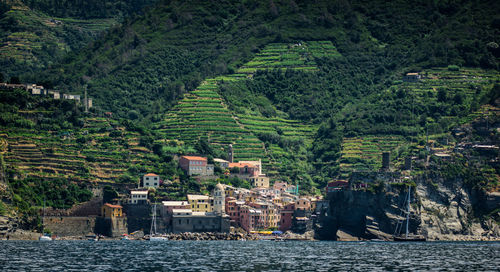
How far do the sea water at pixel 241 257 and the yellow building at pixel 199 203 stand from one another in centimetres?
2163

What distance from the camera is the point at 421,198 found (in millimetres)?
152500

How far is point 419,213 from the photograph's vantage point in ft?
491

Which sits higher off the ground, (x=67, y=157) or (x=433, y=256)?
(x=67, y=157)

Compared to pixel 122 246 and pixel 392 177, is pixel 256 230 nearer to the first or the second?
pixel 392 177

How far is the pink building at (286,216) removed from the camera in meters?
161

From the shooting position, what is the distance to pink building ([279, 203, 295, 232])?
161 m

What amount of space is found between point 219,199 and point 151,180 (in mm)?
10476

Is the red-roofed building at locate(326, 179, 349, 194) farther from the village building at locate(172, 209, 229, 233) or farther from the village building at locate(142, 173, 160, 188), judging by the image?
the village building at locate(142, 173, 160, 188)

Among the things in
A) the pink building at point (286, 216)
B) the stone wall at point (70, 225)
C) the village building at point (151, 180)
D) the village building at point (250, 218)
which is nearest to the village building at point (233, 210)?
the village building at point (250, 218)

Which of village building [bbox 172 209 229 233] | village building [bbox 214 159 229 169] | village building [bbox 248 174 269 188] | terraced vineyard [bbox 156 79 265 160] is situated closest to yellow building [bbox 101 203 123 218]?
village building [bbox 172 209 229 233]

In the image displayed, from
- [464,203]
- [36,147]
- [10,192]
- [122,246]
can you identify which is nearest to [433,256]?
[122,246]

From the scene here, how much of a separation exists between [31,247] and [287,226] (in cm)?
5353

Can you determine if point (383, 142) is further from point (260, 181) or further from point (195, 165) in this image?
point (195, 165)

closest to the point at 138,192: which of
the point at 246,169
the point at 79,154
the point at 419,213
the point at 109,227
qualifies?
the point at 109,227
